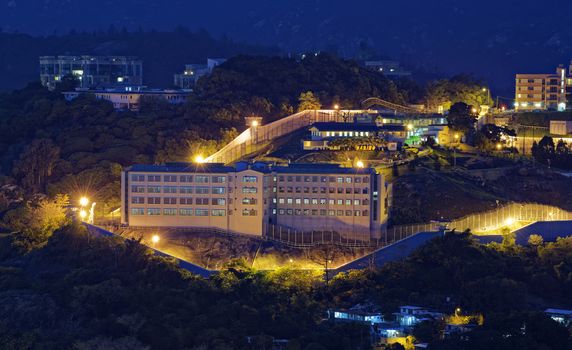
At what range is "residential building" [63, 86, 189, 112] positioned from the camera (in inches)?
3565

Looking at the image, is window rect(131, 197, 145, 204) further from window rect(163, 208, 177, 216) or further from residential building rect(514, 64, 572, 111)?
residential building rect(514, 64, 572, 111)

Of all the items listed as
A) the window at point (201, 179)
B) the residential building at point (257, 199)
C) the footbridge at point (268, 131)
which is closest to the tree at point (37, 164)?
the footbridge at point (268, 131)

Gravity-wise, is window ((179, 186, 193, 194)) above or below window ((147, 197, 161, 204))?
above

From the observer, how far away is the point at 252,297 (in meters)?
62.2

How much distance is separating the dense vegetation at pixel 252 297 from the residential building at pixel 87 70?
35.7 m

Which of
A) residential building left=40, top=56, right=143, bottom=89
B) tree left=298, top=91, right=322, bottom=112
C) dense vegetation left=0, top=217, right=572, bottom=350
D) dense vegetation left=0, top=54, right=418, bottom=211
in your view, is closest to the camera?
dense vegetation left=0, top=217, right=572, bottom=350

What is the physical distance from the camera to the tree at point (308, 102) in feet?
286

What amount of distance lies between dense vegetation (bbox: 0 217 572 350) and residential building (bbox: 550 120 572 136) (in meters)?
19.1

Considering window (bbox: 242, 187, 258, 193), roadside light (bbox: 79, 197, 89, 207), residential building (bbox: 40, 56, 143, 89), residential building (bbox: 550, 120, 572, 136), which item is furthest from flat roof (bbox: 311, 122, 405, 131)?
residential building (bbox: 40, 56, 143, 89)

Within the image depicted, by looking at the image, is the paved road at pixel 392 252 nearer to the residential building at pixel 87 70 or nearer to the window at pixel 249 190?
the window at pixel 249 190

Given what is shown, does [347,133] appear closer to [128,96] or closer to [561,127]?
[561,127]

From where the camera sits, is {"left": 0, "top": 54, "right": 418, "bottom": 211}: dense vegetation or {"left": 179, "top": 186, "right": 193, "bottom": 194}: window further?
{"left": 0, "top": 54, "right": 418, "bottom": 211}: dense vegetation

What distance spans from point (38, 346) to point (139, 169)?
1477 cm

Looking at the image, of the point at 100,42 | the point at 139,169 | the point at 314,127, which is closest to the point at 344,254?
the point at 139,169
